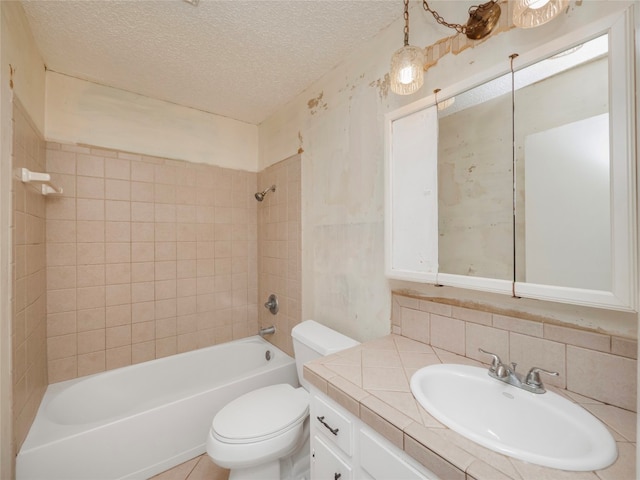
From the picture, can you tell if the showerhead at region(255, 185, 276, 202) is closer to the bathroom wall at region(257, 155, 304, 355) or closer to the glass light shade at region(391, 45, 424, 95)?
the bathroom wall at region(257, 155, 304, 355)

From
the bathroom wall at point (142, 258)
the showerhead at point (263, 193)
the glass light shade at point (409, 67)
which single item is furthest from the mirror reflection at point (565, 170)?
the bathroom wall at point (142, 258)

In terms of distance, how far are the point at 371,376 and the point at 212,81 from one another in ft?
6.47

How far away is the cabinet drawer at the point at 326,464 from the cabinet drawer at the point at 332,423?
0.14ft

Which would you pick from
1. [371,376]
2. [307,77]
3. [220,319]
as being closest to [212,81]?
[307,77]

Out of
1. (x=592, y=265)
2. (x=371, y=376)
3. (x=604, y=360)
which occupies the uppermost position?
(x=592, y=265)

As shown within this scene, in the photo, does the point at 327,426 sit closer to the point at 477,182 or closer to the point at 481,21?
the point at 477,182

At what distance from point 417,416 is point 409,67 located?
3.97ft

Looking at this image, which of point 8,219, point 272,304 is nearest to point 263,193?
point 272,304

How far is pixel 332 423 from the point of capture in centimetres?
90

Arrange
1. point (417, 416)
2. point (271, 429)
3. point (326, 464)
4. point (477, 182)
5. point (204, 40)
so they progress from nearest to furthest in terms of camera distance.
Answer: point (417, 416), point (326, 464), point (477, 182), point (271, 429), point (204, 40)

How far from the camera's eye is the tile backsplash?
0.73 metres

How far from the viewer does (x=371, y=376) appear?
36.1 inches

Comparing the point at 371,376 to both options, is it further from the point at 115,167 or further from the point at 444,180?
the point at 115,167

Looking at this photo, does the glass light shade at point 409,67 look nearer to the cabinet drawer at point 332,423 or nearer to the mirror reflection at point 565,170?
the mirror reflection at point 565,170
